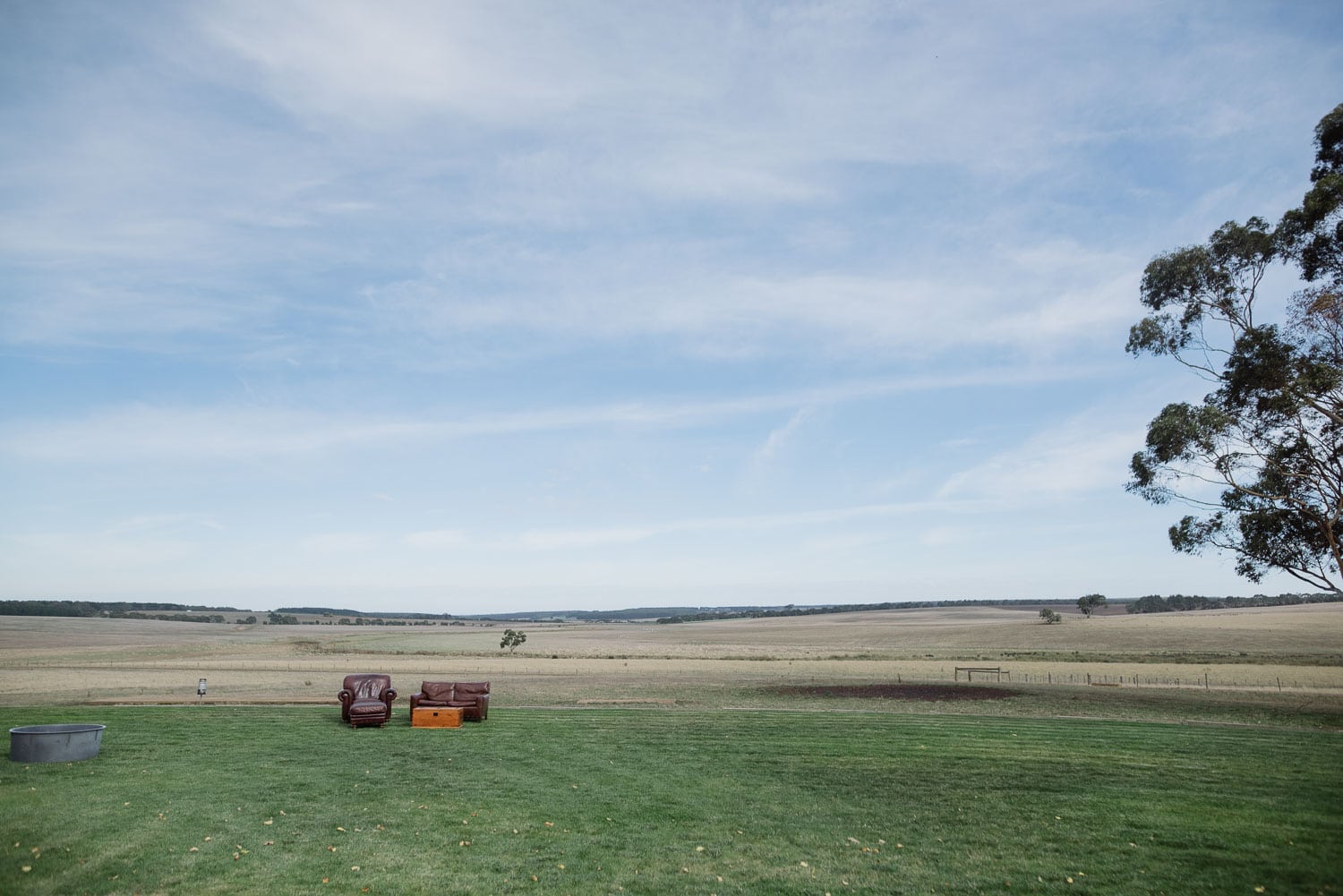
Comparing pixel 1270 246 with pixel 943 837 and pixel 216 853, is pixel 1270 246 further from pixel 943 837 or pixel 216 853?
pixel 216 853

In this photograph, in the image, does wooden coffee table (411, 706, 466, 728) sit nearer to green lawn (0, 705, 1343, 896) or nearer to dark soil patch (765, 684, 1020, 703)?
green lawn (0, 705, 1343, 896)

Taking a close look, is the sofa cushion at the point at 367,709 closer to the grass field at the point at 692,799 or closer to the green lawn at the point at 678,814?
the grass field at the point at 692,799

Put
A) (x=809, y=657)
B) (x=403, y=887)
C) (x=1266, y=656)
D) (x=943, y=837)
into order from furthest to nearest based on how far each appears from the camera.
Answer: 1. (x=809, y=657)
2. (x=1266, y=656)
3. (x=943, y=837)
4. (x=403, y=887)

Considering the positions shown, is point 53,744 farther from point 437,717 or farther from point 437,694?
point 437,694

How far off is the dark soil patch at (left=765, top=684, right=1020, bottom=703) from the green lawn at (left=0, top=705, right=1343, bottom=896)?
10.5m

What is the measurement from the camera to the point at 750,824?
10.3 m

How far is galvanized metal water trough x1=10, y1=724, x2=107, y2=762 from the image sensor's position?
12.8m

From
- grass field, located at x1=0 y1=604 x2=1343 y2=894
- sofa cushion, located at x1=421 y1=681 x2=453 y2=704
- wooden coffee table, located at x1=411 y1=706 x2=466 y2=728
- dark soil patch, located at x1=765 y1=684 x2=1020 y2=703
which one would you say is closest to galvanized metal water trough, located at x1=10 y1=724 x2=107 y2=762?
grass field, located at x1=0 y1=604 x2=1343 y2=894

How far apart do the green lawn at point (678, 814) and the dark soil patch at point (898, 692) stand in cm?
1048

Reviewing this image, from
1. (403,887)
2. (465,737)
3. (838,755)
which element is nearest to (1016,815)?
(838,755)

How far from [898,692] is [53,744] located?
2510 cm

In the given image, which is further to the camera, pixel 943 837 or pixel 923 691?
pixel 923 691

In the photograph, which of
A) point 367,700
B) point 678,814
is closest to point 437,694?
point 367,700

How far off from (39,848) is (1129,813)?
13.1 m
